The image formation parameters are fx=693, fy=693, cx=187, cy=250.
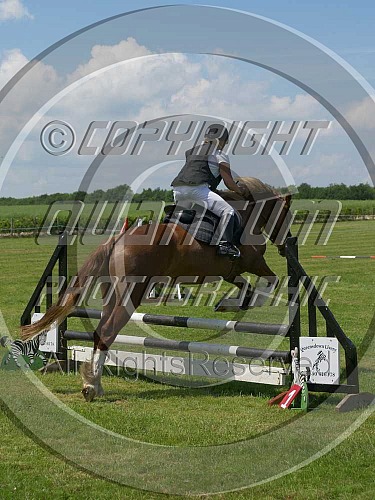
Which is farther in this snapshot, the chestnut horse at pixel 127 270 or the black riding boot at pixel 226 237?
the black riding boot at pixel 226 237

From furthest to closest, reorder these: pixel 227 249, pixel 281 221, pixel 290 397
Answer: pixel 281 221 → pixel 227 249 → pixel 290 397

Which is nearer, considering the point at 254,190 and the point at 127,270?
the point at 127,270

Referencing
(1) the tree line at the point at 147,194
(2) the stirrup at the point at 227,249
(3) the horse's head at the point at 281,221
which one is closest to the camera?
(2) the stirrup at the point at 227,249

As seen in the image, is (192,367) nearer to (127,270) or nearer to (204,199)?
(127,270)

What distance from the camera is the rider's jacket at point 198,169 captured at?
743 centimetres

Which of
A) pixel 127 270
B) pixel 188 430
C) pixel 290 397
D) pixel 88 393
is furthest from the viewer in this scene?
pixel 127 270

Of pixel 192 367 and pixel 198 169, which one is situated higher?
pixel 198 169

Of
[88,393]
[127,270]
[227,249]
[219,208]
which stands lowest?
[88,393]

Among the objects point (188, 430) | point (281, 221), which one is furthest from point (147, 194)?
point (188, 430)

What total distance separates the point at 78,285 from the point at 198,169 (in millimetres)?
1795

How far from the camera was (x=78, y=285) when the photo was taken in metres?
7.03

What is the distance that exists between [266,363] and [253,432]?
266 cm

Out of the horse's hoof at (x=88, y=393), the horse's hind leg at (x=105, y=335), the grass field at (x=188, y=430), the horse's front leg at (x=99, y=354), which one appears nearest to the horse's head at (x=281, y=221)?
the grass field at (x=188, y=430)

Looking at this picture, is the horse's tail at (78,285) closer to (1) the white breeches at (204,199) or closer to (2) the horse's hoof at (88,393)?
(2) the horse's hoof at (88,393)
